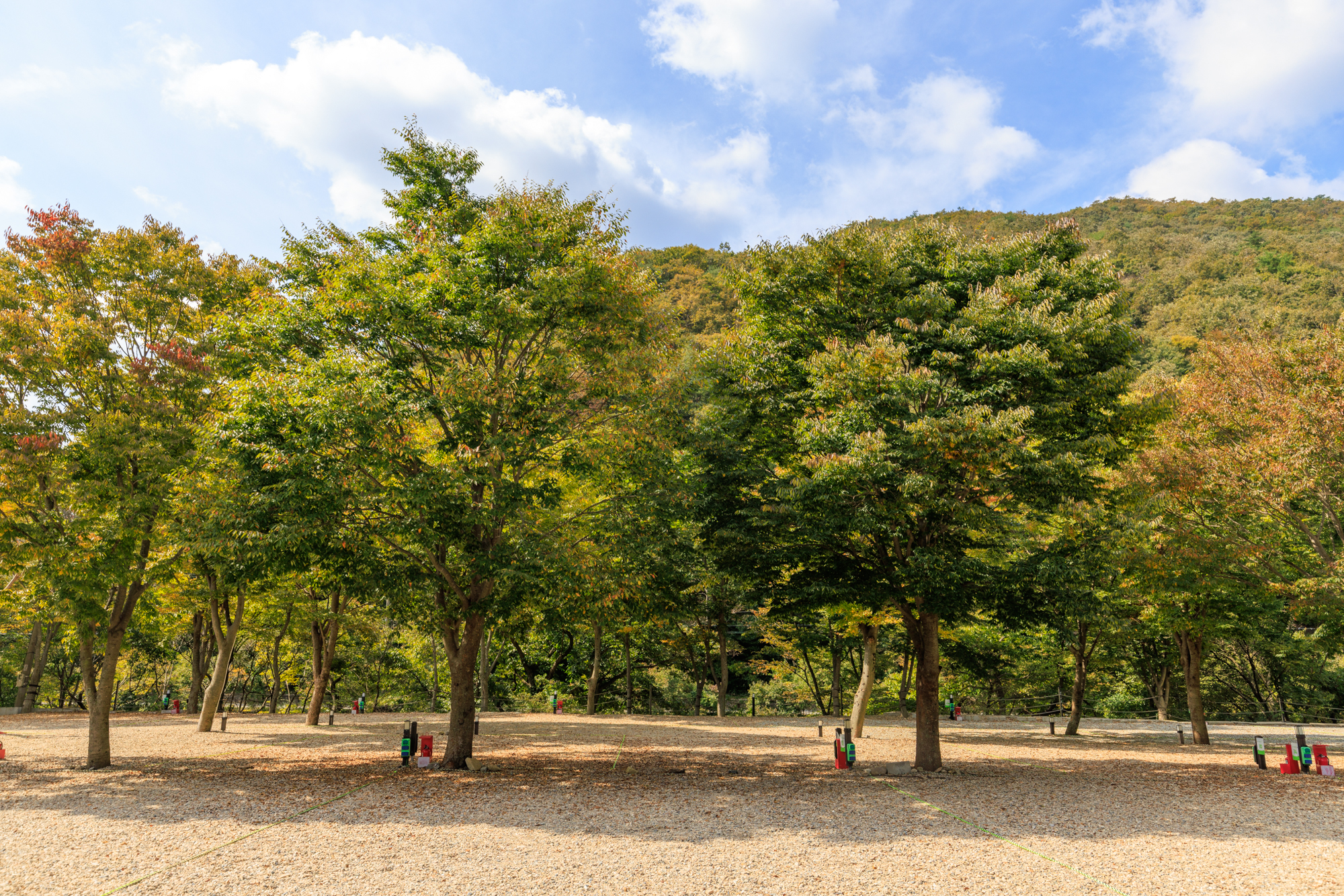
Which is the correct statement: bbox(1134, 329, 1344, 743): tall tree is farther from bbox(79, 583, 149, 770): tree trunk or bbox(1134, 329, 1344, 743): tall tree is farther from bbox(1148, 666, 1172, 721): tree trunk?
bbox(79, 583, 149, 770): tree trunk

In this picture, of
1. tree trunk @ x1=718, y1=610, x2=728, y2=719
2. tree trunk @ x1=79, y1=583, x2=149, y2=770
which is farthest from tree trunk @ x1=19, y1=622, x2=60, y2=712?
tree trunk @ x1=718, y1=610, x2=728, y2=719

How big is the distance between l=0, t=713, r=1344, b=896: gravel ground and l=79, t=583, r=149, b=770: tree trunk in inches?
27.0

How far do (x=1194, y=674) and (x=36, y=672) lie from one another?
4366 cm

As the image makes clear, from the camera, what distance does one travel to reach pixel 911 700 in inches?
1442

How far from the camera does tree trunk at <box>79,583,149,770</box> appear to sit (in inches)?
516

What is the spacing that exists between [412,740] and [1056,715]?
31571mm

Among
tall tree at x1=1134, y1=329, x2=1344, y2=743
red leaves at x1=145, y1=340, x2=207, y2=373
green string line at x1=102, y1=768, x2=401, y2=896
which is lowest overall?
green string line at x1=102, y1=768, x2=401, y2=896

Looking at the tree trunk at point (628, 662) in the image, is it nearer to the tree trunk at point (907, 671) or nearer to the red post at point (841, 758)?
the tree trunk at point (907, 671)

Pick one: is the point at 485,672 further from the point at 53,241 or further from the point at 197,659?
the point at 53,241

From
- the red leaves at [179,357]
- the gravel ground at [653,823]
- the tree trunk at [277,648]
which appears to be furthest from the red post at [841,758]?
the tree trunk at [277,648]

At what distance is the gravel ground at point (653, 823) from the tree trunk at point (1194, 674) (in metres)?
3.10

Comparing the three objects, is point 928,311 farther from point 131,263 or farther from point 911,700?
point 911,700

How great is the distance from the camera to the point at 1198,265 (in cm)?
7762

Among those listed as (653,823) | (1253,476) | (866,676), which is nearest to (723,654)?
(866,676)
